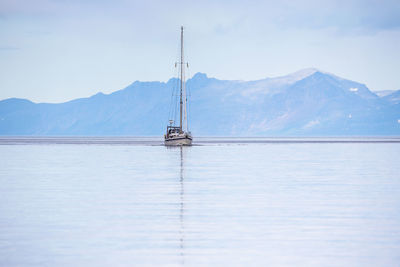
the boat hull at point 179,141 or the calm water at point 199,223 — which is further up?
the boat hull at point 179,141

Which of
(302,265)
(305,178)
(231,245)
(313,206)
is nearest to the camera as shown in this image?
(302,265)

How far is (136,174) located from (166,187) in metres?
8.47

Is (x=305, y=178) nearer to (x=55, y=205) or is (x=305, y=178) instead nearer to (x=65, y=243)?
(x=55, y=205)

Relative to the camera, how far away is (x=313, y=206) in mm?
20359

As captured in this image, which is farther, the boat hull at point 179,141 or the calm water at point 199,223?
the boat hull at point 179,141

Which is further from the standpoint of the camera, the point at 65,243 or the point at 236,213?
the point at 236,213

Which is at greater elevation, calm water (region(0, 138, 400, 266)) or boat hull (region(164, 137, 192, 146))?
boat hull (region(164, 137, 192, 146))

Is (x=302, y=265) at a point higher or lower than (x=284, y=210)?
lower

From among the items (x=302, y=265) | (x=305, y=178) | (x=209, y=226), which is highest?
(x=305, y=178)

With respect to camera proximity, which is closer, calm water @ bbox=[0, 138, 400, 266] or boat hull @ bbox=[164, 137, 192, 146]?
calm water @ bbox=[0, 138, 400, 266]

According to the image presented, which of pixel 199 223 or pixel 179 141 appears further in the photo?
pixel 179 141

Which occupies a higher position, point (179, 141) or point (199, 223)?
point (179, 141)

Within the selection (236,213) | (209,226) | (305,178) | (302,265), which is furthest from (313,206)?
(305,178)

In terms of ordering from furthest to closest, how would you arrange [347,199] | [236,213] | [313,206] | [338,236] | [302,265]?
[347,199] → [313,206] → [236,213] → [338,236] → [302,265]
